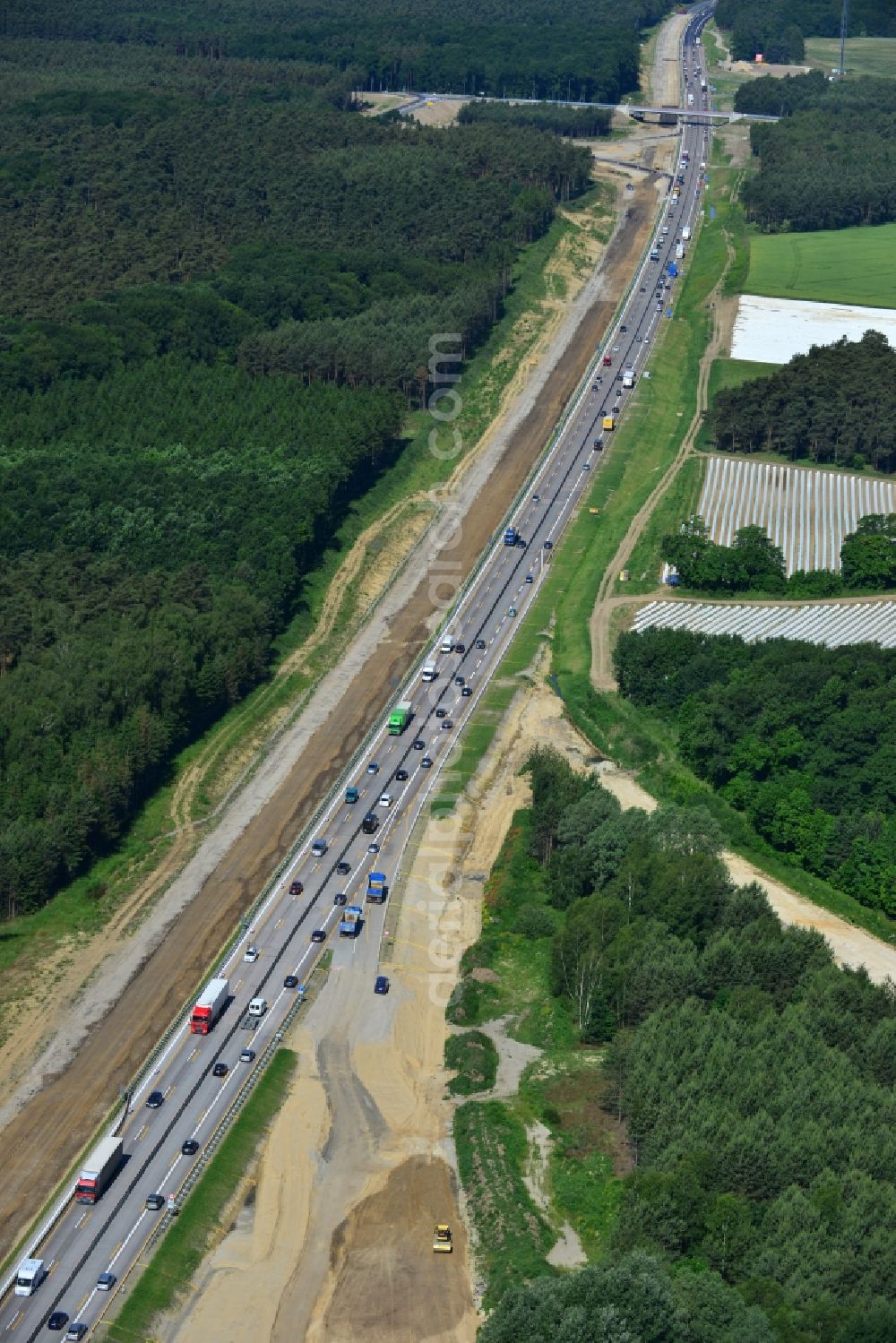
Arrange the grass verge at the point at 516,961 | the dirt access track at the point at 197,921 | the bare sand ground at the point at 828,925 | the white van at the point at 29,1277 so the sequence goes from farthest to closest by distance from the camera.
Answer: the bare sand ground at the point at 828,925 → the grass verge at the point at 516,961 → the dirt access track at the point at 197,921 → the white van at the point at 29,1277

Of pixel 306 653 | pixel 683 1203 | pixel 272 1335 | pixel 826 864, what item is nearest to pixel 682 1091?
pixel 683 1203

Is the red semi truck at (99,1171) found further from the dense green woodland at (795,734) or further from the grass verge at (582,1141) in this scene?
the dense green woodland at (795,734)

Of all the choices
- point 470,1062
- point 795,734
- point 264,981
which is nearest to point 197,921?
point 264,981

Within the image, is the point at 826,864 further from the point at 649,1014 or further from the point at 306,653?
the point at 306,653

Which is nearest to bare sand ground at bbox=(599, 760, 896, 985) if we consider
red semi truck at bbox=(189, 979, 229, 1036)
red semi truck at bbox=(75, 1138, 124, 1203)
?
red semi truck at bbox=(189, 979, 229, 1036)

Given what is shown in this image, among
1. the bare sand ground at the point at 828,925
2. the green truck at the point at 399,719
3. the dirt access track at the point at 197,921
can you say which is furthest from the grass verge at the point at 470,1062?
the green truck at the point at 399,719

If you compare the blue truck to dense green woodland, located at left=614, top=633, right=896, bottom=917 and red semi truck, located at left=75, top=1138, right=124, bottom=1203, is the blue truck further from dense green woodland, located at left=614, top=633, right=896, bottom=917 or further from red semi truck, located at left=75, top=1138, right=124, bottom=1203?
red semi truck, located at left=75, top=1138, right=124, bottom=1203
